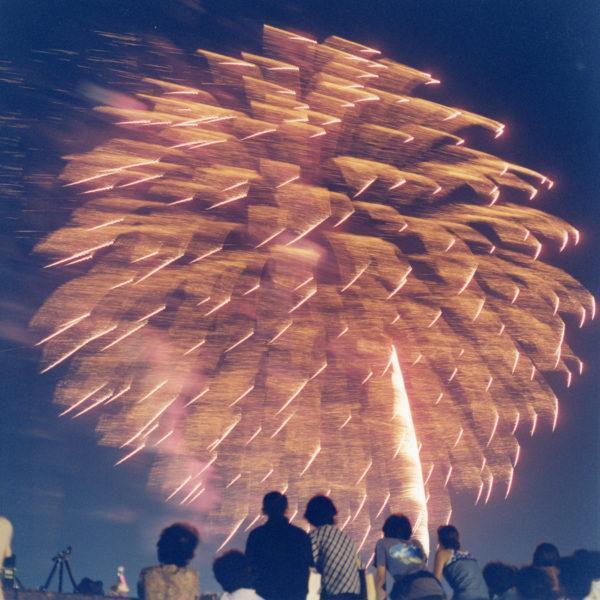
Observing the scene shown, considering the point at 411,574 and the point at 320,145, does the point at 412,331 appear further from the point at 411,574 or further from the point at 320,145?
the point at 411,574

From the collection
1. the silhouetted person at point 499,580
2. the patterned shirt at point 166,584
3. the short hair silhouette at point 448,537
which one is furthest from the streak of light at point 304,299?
the patterned shirt at point 166,584

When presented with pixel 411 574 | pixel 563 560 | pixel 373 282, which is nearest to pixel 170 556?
pixel 411 574

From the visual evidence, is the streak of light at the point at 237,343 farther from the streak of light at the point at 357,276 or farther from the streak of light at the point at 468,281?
the streak of light at the point at 468,281

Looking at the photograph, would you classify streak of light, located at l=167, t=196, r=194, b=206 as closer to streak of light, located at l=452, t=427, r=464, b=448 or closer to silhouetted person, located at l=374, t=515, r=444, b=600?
streak of light, located at l=452, t=427, r=464, b=448

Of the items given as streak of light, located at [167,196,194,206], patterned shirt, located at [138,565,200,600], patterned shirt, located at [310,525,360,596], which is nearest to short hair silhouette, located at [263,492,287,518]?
patterned shirt, located at [310,525,360,596]

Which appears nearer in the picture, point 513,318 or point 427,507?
point 513,318

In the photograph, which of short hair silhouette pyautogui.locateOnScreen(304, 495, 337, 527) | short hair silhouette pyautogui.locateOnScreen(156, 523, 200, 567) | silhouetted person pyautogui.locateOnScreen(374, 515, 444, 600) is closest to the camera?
short hair silhouette pyautogui.locateOnScreen(156, 523, 200, 567)

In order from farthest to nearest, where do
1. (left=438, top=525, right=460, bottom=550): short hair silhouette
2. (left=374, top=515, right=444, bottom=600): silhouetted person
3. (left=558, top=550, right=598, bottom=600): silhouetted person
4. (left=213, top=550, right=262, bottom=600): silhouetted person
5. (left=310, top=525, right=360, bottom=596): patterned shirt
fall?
(left=438, top=525, right=460, bottom=550): short hair silhouette, (left=558, top=550, right=598, bottom=600): silhouetted person, (left=310, top=525, right=360, bottom=596): patterned shirt, (left=374, top=515, right=444, bottom=600): silhouetted person, (left=213, top=550, right=262, bottom=600): silhouetted person

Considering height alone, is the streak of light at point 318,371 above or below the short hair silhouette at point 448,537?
above
